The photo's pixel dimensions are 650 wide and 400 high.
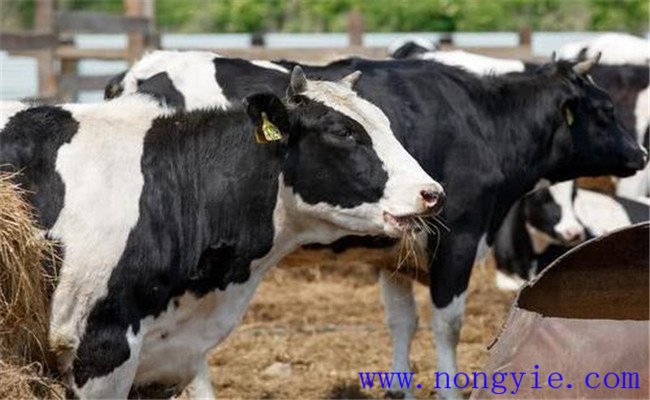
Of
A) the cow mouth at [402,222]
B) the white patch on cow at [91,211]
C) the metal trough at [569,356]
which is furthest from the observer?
the cow mouth at [402,222]

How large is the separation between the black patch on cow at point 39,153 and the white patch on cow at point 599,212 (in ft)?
17.9

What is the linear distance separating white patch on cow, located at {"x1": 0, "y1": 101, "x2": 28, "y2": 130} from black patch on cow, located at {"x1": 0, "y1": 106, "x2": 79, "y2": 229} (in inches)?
0.7

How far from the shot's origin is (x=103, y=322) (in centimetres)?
526

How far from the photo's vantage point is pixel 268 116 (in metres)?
5.54

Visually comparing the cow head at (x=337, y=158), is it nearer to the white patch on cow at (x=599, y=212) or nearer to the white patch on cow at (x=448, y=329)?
the white patch on cow at (x=448, y=329)

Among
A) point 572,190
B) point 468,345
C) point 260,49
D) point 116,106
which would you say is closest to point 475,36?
point 260,49

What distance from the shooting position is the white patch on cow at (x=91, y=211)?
5.21 meters

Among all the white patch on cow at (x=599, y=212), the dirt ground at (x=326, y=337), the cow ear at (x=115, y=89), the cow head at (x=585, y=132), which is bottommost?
the dirt ground at (x=326, y=337)

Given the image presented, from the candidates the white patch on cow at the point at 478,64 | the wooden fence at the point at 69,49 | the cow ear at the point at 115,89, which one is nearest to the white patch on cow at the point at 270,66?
the cow ear at the point at 115,89

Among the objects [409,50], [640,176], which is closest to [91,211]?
[409,50]

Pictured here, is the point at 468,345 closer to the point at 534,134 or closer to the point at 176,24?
the point at 534,134

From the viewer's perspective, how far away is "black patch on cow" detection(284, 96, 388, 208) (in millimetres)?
5531

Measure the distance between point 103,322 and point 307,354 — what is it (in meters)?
3.60

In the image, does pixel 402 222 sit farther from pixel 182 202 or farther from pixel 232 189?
pixel 182 202
